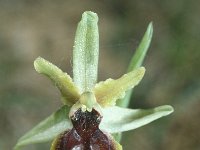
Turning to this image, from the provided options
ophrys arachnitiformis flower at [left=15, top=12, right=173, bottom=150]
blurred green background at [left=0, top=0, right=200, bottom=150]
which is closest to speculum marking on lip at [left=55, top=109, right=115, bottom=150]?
ophrys arachnitiformis flower at [left=15, top=12, right=173, bottom=150]

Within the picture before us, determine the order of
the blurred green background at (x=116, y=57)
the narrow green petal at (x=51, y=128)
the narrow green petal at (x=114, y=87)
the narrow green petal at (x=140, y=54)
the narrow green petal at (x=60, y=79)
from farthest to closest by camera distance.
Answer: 1. the blurred green background at (x=116, y=57)
2. the narrow green petal at (x=140, y=54)
3. the narrow green petal at (x=51, y=128)
4. the narrow green petal at (x=114, y=87)
5. the narrow green petal at (x=60, y=79)

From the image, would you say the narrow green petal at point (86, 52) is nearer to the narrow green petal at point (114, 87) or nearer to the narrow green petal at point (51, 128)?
the narrow green petal at point (114, 87)

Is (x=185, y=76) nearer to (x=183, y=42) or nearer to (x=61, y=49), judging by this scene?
(x=183, y=42)

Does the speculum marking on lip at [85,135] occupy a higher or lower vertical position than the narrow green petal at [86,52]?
lower

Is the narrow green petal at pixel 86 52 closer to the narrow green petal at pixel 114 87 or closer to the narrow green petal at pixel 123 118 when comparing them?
the narrow green petal at pixel 114 87

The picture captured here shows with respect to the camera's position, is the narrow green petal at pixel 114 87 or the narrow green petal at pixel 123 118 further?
the narrow green petal at pixel 123 118

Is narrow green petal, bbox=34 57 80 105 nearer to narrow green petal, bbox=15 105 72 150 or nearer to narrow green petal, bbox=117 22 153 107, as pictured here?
narrow green petal, bbox=15 105 72 150

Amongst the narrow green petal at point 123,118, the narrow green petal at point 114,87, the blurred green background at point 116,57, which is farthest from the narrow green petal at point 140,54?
the blurred green background at point 116,57

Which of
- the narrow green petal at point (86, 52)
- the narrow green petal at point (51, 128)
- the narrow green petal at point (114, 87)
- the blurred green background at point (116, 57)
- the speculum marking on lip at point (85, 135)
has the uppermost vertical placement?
the blurred green background at point (116, 57)

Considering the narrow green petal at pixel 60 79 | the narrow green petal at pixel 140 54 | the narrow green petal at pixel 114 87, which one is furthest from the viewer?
the narrow green petal at pixel 140 54
